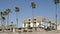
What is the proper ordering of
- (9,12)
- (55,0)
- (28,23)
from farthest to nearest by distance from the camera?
(28,23), (9,12), (55,0)

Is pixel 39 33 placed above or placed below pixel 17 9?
below

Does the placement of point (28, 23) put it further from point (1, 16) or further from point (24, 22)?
point (1, 16)

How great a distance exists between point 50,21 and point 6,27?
4253 cm

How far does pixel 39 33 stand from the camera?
4938 cm

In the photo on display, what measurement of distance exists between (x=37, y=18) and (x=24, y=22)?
33.6ft

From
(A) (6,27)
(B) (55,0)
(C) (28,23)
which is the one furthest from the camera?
(C) (28,23)

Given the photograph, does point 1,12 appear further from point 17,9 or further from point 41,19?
point 41,19

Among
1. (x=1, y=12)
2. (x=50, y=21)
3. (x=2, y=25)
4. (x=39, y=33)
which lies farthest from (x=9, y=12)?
(x=39, y=33)

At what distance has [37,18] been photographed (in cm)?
14100

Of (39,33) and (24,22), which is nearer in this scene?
(39,33)

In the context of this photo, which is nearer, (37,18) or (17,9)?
(17,9)

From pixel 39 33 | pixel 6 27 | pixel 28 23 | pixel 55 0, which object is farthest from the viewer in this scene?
pixel 28 23

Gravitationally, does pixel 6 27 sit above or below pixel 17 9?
below

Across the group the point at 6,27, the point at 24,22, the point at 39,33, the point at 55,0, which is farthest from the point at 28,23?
the point at 39,33
